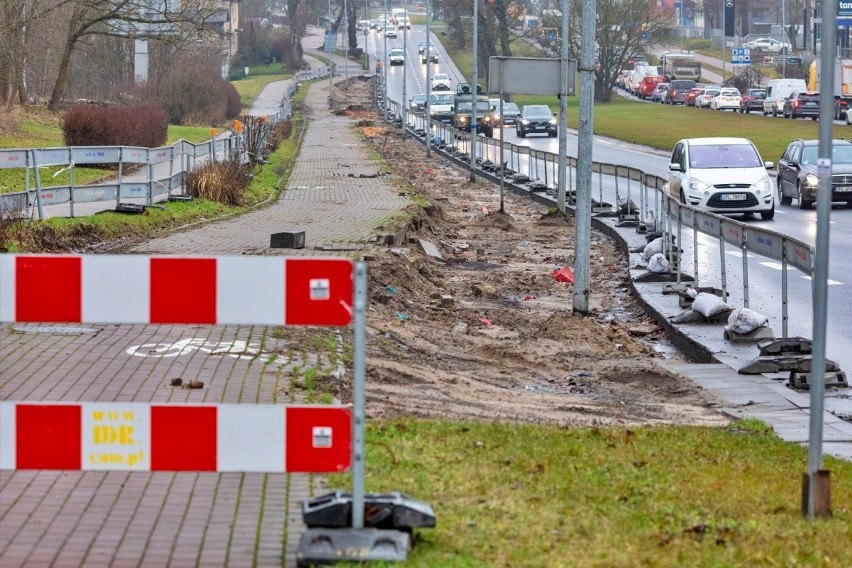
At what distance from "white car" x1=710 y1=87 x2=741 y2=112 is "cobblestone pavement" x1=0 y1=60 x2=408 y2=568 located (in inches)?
3280

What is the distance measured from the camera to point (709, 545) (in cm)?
610

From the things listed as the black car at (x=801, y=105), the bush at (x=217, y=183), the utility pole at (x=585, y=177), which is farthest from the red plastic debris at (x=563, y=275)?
the black car at (x=801, y=105)

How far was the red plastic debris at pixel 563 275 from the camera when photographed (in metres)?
21.1

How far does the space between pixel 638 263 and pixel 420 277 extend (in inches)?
171

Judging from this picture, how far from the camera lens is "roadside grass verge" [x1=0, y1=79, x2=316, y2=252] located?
18.9 metres

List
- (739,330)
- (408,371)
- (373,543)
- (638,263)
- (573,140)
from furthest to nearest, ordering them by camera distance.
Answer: (573,140)
(638,263)
(739,330)
(408,371)
(373,543)

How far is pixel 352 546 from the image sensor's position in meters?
5.71

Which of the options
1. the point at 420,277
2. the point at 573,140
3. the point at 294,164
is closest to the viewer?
the point at 420,277

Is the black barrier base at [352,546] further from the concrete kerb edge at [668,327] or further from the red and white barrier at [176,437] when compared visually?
the concrete kerb edge at [668,327]

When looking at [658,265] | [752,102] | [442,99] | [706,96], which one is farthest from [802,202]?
[706,96]

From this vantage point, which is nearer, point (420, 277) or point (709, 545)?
point (709, 545)

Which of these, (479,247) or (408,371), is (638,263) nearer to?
(479,247)

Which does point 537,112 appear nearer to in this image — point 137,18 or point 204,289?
point 137,18

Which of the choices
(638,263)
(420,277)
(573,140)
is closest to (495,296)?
(420,277)
